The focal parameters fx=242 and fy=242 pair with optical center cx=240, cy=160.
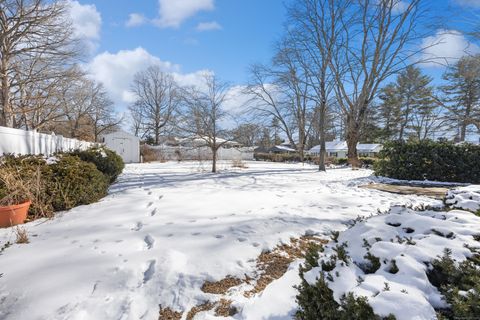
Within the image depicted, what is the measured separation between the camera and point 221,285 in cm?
219

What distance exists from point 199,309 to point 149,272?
687mm

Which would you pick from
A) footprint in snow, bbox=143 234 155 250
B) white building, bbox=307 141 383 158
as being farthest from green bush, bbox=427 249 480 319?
white building, bbox=307 141 383 158

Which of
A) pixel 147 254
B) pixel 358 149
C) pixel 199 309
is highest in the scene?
pixel 358 149

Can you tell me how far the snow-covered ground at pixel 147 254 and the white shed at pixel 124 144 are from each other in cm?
1668

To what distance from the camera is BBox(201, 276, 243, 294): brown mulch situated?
212 cm

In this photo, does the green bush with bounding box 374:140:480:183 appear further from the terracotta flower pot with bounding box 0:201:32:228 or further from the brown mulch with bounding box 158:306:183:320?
the terracotta flower pot with bounding box 0:201:32:228

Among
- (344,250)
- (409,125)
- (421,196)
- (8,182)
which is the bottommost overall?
(421,196)

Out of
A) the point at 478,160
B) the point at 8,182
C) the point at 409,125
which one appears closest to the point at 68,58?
the point at 8,182

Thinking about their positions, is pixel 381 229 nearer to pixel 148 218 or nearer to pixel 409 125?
pixel 148 218

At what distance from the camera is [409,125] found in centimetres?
2942

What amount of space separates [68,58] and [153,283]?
43.8ft

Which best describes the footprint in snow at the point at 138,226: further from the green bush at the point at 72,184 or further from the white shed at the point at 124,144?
the white shed at the point at 124,144

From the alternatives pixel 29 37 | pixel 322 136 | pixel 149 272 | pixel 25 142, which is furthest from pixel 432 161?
pixel 29 37

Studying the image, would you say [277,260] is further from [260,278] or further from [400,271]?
[400,271]
